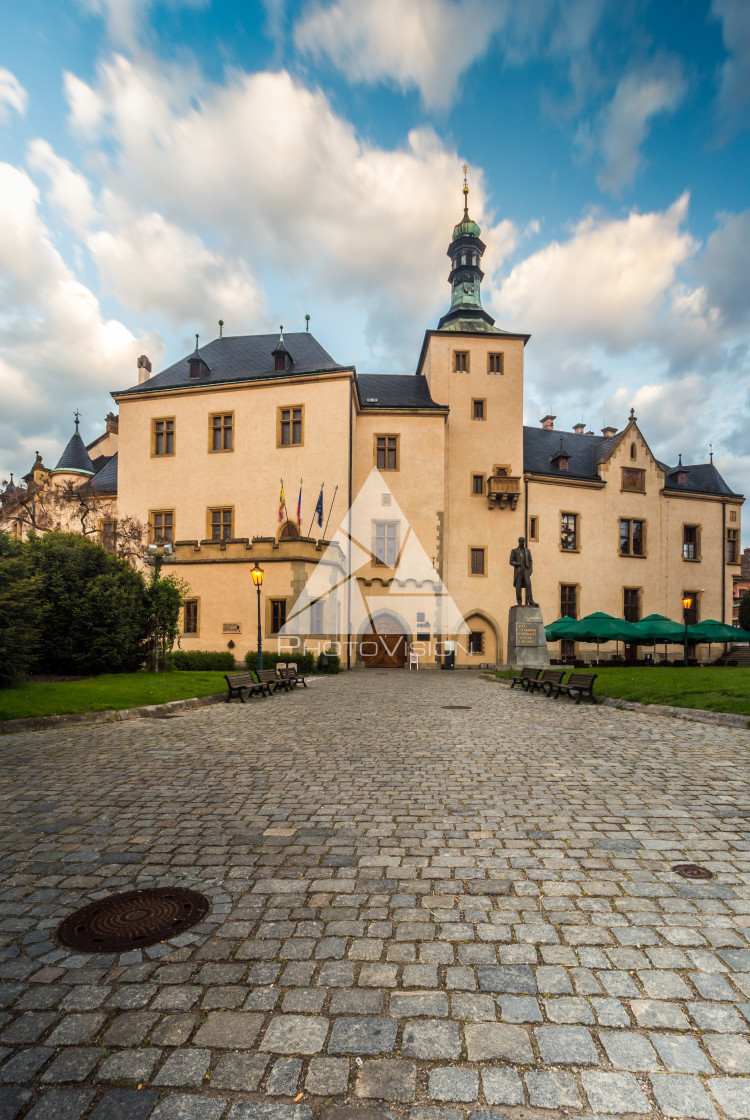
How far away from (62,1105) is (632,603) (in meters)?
42.5

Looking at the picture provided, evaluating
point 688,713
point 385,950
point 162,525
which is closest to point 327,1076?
point 385,950

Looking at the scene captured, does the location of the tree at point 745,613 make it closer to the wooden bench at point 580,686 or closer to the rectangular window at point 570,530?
the rectangular window at point 570,530

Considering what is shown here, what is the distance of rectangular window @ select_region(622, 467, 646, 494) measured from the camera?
A: 134 ft

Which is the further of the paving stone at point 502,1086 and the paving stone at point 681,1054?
the paving stone at point 681,1054

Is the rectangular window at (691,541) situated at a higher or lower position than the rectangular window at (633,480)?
lower

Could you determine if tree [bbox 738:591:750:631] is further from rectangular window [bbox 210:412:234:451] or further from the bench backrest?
rectangular window [bbox 210:412:234:451]

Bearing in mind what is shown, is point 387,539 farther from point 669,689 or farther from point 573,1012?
point 573,1012

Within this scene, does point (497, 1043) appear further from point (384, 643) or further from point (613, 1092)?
point (384, 643)

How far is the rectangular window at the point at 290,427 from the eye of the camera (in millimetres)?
33906

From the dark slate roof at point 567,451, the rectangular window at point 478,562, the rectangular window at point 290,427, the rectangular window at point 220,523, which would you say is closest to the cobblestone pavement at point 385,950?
the rectangular window at point 220,523

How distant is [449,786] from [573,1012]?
4354 millimetres

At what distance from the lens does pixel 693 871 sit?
181 inches

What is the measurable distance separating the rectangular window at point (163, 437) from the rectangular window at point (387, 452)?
39.9 ft

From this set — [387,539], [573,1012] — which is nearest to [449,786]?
[573,1012]
